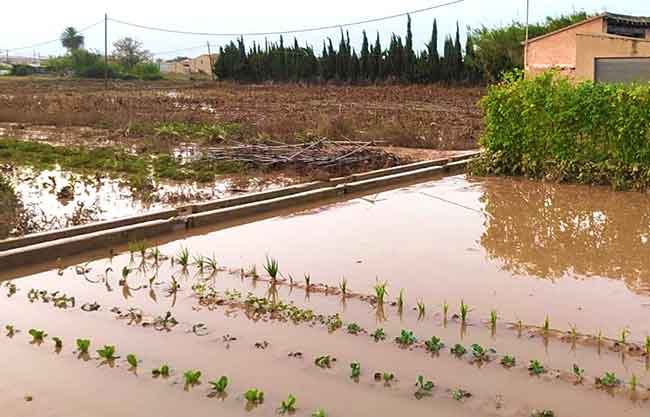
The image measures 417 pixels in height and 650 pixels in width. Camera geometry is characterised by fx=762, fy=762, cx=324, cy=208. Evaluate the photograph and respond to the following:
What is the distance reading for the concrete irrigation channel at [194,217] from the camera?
7539 mm

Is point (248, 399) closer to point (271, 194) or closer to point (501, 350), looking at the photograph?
point (501, 350)

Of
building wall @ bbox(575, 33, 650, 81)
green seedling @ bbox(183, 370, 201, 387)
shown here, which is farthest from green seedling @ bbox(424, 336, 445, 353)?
building wall @ bbox(575, 33, 650, 81)

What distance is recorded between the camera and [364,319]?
19.3 feet

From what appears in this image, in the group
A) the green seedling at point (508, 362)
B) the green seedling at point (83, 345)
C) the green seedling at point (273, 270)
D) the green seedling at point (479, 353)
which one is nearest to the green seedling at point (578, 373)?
the green seedling at point (508, 362)

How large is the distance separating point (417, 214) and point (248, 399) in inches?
230

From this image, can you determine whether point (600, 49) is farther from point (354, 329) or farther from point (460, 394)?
point (460, 394)

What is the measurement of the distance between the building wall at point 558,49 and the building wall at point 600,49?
7.24 ft

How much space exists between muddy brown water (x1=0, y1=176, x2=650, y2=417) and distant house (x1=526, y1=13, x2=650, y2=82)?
489 inches

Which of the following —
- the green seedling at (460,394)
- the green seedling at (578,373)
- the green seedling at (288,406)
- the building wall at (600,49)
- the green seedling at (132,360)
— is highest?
the building wall at (600,49)

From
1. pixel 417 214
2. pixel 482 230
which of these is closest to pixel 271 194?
pixel 417 214

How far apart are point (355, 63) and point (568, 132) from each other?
3751 centimetres

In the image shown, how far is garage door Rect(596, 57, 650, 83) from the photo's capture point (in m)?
20.7

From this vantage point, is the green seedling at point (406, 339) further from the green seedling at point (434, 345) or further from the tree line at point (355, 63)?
the tree line at point (355, 63)

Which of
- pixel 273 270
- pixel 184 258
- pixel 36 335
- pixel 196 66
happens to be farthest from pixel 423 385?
pixel 196 66
